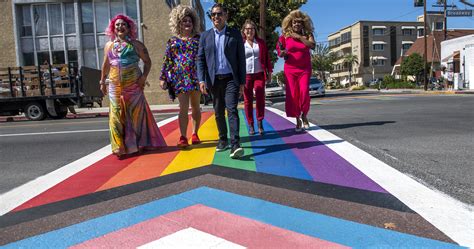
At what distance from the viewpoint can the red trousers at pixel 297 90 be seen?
6707mm

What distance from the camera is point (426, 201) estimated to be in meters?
3.04

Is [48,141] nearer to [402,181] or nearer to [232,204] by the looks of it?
[232,204]

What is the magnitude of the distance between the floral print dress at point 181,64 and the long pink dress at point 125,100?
1.30 ft

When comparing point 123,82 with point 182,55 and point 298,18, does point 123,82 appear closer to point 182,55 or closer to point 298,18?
point 182,55

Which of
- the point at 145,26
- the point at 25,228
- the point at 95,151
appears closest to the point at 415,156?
the point at 25,228

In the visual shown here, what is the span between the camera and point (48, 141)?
7.64m

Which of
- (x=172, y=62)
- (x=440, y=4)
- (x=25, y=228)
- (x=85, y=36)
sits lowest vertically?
(x=25, y=228)

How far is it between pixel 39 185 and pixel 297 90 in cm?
421

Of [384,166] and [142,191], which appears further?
[384,166]

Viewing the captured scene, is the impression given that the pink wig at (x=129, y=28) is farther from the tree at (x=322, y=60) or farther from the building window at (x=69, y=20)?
the tree at (x=322, y=60)

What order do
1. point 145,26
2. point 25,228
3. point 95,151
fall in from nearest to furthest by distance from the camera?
point 25,228 → point 95,151 → point 145,26

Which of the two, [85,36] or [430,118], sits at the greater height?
[85,36]

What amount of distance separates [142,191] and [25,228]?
3.27 ft

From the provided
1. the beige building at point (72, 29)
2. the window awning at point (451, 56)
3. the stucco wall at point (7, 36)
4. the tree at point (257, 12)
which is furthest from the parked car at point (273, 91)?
the window awning at point (451, 56)
